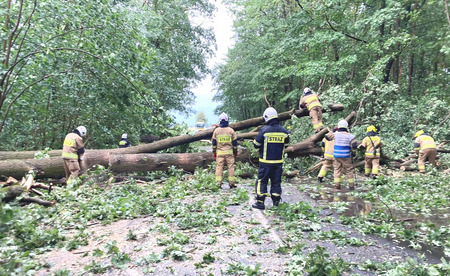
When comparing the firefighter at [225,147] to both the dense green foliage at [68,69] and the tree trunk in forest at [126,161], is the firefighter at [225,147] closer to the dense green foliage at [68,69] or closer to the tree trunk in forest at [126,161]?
the tree trunk in forest at [126,161]

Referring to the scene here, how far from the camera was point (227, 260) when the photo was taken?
2.86 m

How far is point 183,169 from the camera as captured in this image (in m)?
8.05

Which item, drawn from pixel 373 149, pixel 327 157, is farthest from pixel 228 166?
pixel 373 149

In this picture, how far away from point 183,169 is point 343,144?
189 inches

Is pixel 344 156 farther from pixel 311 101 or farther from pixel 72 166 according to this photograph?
pixel 72 166

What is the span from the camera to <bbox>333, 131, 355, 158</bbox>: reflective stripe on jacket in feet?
22.7

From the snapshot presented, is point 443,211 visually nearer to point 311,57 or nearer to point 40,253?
point 40,253

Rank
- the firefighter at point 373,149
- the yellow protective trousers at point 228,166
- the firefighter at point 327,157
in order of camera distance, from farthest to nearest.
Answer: the firefighter at point 373,149 → the firefighter at point 327,157 → the yellow protective trousers at point 228,166

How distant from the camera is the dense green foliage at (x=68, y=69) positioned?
6242 millimetres

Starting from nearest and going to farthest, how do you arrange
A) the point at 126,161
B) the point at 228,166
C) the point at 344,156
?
the point at 228,166 → the point at 344,156 → the point at 126,161

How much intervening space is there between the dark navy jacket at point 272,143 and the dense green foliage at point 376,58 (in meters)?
5.29

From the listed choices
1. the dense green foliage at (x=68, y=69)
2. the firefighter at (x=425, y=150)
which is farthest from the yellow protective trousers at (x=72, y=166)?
the firefighter at (x=425, y=150)

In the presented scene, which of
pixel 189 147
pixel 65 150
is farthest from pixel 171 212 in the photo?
pixel 189 147

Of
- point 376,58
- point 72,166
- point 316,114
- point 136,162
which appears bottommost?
point 72,166
